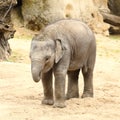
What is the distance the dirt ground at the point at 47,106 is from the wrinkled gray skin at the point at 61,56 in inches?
10.4

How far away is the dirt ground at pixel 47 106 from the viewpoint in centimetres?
634

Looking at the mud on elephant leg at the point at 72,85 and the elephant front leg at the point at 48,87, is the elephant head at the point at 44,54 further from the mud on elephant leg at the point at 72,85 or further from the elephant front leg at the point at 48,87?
the mud on elephant leg at the point at 72,85

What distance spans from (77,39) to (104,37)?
12173mm

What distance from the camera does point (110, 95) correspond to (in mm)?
8062

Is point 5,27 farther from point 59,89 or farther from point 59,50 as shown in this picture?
point 59,50

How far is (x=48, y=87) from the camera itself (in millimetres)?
7020

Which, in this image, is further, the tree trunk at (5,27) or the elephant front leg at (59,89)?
the tree trunk at (5,27)

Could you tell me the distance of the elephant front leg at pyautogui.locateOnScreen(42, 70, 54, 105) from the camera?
6.92 meters

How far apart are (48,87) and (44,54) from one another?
2.27 feet

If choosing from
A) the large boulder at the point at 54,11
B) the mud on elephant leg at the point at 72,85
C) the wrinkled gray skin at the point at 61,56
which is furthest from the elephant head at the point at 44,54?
the large boulder at the point at 54,11

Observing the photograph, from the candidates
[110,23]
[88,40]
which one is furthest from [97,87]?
[110,23]

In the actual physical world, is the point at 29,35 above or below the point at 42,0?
below

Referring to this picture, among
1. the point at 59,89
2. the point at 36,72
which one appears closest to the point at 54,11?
the point at 59,89

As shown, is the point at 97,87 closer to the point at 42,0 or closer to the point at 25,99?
the point at 25,99
